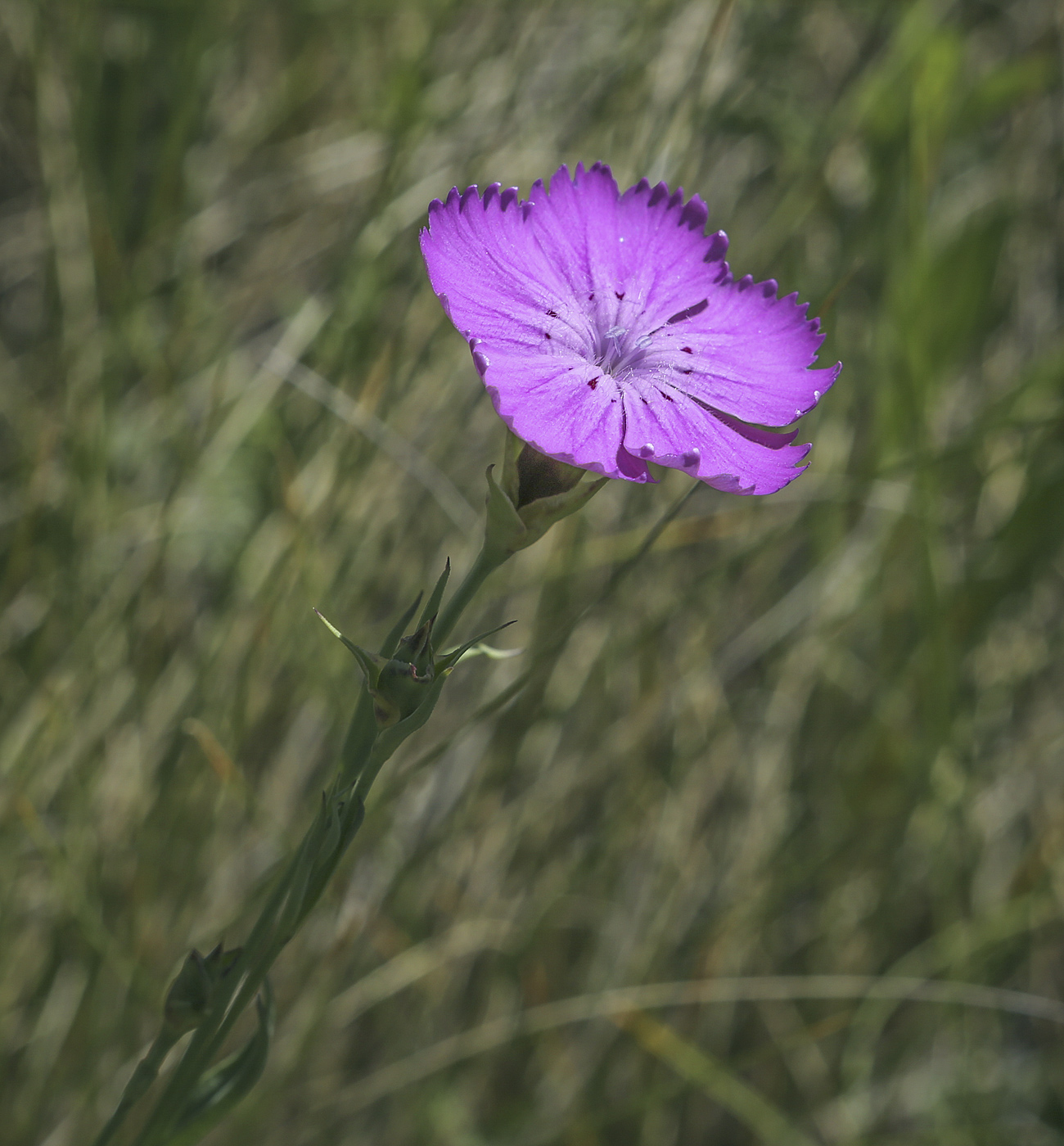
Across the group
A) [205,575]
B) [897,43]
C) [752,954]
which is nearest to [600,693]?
[752,954]

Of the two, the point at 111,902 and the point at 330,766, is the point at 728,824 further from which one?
the point at 111,902

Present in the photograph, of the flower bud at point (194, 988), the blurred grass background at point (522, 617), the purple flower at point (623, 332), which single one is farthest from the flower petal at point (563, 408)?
the blurred grass background at point (522, 617)

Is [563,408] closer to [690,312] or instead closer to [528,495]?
[528,495]

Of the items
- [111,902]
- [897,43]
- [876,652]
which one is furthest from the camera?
[876,652]

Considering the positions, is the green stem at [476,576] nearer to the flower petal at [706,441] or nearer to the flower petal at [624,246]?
the flower petal at [706,441]

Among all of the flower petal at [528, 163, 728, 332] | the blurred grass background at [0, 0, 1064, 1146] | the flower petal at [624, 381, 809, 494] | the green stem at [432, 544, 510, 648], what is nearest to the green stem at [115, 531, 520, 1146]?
the green stem at [432, 544, 510, 648]
